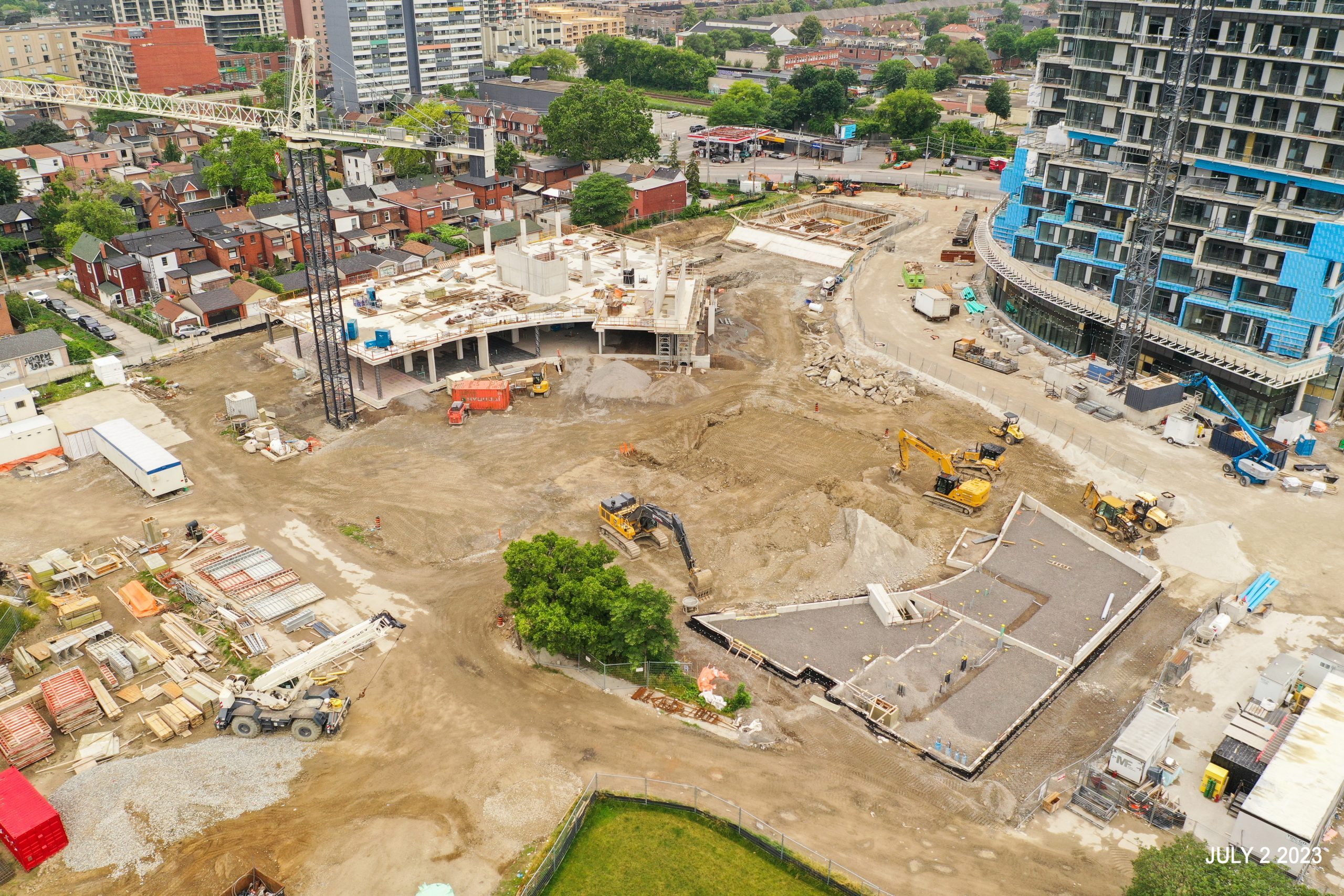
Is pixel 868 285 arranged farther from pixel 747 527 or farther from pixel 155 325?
pixel 155 325

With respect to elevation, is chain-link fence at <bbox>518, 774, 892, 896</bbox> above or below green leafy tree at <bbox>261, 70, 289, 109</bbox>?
below

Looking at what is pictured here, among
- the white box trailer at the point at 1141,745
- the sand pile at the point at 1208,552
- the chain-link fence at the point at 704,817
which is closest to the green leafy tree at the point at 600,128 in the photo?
the sand pile at the point at 1208,552

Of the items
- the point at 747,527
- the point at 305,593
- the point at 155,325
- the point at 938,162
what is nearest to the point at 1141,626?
the point at 747,527

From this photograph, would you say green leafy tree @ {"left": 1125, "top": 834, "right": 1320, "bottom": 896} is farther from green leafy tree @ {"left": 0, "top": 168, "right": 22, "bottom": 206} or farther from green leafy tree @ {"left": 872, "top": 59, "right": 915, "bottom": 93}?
green leafy tree @ {"left": 872, "top": 59, "right": 915, "bottom": 93}

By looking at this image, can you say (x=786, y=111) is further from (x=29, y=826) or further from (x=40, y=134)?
(x=29, y=826)

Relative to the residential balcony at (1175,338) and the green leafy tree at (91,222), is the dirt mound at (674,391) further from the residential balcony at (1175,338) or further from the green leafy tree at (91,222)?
the green leafy tree at (91,222)

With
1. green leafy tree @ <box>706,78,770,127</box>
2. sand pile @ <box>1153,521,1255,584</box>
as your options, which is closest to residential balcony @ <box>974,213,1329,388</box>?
sand pile @ <box>1153,521,1255,584</box>
